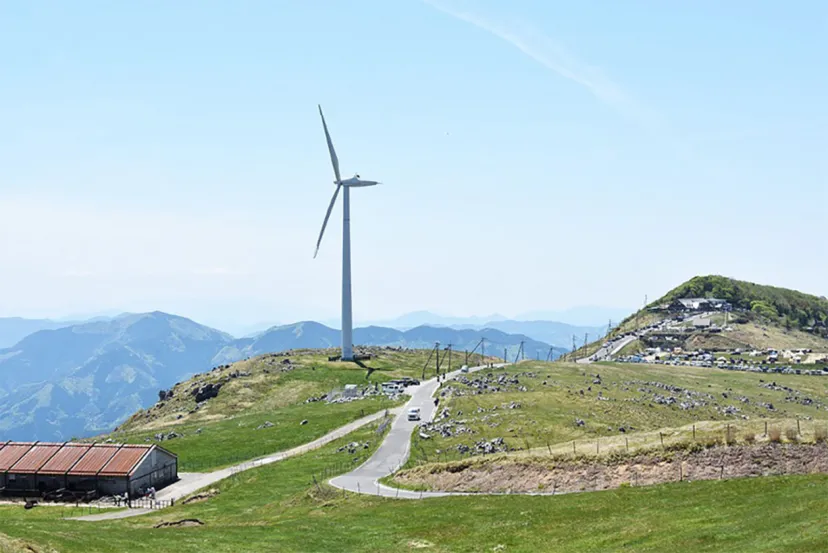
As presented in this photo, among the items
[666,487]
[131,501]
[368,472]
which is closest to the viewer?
[666,487]

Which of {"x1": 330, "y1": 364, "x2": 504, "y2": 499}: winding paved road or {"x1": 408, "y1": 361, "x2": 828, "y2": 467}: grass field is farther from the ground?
{"x1": 408, "y1": 361, "x2": 828, "y2": 467}: grass field

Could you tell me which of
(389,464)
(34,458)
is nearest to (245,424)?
(34,458)

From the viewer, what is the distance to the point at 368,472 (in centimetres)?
8900

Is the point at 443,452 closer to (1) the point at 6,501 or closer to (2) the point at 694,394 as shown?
(1) the point at 6,501

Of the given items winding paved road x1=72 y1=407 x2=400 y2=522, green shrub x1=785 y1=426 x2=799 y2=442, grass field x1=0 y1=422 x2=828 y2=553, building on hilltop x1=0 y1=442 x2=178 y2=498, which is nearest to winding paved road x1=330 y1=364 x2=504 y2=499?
grass field x1=0 y1=422 x2=828 y2=553

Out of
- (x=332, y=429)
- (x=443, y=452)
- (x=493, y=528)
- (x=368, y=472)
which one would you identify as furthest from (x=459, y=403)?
(x=493, y=528)

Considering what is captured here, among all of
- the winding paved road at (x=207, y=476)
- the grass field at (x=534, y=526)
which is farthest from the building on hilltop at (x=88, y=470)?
the grass field at (x=534, y=526)

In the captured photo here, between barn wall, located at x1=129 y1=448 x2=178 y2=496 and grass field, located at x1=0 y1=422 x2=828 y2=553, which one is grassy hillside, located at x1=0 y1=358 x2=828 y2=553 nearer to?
grass field, located at x1=0 y1=422 x2=828 y2=553

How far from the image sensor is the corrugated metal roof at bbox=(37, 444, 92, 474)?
10496 cm

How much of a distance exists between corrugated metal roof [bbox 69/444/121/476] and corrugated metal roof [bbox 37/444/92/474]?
3.48ft

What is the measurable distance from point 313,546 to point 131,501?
56.2m

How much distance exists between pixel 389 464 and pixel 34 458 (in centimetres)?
5678

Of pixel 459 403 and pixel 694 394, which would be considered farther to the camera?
pixel 694 394

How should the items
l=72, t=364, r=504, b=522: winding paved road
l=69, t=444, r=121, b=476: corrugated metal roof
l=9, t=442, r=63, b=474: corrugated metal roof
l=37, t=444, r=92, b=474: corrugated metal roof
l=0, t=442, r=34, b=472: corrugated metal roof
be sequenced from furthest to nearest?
1. l=0, t=442, r=34, b=472: corrugated metal roof
2. l=9, t=442, r=63, b=474: corrugated metal roof
3. l=37, t=444, r=92, b=474: corrugated metal roof
4. l=69, t=444, r=121, b=476: corrugated metal roof
5. l=72, t=364, r=504, b=522: winding paved road
